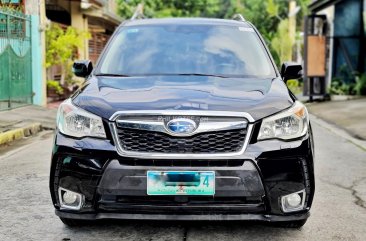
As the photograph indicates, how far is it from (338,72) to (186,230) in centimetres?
1824

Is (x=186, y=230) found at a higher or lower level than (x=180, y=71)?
lower

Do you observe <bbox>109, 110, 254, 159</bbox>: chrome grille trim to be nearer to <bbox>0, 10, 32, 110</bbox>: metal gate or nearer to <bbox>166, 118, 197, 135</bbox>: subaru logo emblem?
<bbox>166, 118, 197, 135</bbox>: subaru logo emblem

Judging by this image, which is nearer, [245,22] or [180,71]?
[180,71]

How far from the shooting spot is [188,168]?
10.8 ft

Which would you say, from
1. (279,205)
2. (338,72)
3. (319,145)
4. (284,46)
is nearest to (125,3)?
(284,46)

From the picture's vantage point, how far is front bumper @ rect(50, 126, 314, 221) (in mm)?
3285

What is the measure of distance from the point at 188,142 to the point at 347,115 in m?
9.80

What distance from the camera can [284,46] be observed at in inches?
1169

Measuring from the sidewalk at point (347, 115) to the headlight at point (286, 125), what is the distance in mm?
5743

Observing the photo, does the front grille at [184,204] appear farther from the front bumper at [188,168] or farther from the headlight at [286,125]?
the headlight at [286,125]

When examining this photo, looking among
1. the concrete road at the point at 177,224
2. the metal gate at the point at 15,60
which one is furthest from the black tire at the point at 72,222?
the metal gate at the point at 15,60

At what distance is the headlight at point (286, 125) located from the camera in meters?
3.43

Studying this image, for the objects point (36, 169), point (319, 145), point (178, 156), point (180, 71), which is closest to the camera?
point (178, 156)

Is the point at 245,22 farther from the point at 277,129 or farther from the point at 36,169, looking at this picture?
the point at 36,169
